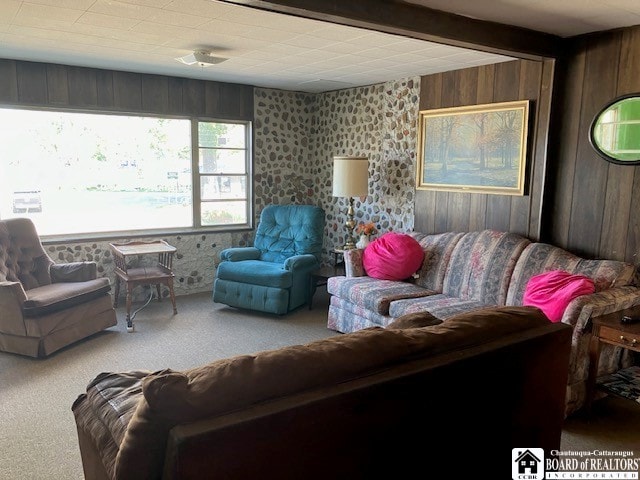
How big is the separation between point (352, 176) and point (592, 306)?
2.86 meters

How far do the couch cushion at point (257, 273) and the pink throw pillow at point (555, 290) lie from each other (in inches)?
88.7

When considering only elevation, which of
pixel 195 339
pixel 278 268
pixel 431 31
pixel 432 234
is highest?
pixel 431 31

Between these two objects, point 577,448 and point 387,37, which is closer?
point 577,448

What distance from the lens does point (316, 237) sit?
17.7ft

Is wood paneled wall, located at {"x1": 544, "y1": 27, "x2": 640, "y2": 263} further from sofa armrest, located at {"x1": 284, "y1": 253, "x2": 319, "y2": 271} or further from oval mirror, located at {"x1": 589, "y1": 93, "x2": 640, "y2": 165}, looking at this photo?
sofa armrest, located at {"x1": 284, "y1": 253, "x2": 319, "y2": 271}

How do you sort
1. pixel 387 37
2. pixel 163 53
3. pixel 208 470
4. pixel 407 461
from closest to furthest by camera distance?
pixel 208 470, pixel 407 461, pixel 387 37, pixel 163 53

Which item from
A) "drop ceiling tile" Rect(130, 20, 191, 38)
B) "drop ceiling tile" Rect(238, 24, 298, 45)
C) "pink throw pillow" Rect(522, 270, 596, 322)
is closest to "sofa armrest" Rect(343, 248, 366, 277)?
"pink throw pillow" Rect(522, 270, 596, 322)

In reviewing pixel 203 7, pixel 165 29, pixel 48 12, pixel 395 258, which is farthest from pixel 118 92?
pixel 395 258

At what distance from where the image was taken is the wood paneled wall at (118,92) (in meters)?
4.72

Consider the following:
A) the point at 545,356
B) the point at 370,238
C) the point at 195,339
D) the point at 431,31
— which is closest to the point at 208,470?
the point at 545,356

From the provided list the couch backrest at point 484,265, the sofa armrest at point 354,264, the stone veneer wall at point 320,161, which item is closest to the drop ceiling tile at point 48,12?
the stone veneer wall at point 320,161

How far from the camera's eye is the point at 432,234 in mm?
4938

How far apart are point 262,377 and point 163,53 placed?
365cm

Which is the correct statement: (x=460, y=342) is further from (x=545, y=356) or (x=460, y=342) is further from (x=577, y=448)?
(x=577, y=448)
